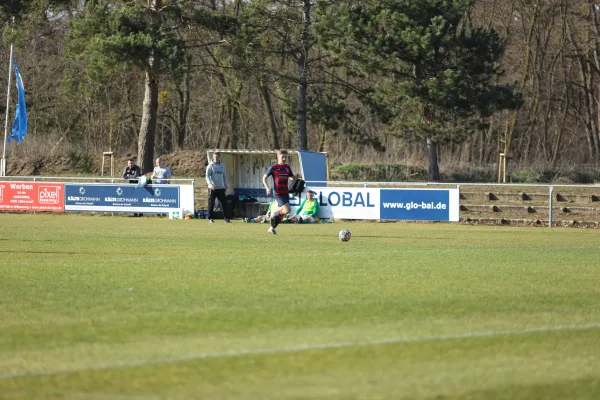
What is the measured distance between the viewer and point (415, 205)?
102 ft

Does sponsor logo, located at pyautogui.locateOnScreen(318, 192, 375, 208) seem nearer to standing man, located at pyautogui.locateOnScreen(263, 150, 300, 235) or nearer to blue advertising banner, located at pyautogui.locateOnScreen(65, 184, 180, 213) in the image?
blue advertising banner, located at pyautogui.locateOnScreen(65, 184, 180, 213)

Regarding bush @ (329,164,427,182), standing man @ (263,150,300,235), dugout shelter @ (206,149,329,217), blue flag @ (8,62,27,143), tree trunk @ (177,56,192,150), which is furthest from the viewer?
tree trunk @ (177,56,192,150)

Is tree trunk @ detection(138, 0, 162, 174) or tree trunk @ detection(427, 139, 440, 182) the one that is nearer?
tree trunk @ detection(138, 0, 162, 174)

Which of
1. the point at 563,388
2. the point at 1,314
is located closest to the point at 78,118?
the point at 1,314

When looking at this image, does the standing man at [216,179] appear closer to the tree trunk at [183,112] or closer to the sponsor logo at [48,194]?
the sponsor logo at [48,194]

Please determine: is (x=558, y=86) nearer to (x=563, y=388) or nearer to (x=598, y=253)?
(x=598, y=253)

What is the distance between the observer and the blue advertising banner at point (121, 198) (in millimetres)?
34375

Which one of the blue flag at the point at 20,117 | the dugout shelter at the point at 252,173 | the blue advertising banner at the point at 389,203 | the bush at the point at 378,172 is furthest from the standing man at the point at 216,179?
the bush at the point at 378,172

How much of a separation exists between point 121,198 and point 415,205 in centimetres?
1100

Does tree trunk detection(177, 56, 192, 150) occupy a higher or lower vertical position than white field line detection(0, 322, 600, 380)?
higher

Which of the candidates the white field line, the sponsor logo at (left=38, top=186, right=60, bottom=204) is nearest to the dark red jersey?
the white field line

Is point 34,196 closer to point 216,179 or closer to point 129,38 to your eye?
point 129,38

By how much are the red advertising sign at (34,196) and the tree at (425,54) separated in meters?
15.0

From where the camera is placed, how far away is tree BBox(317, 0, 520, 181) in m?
43.7
